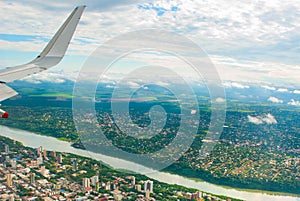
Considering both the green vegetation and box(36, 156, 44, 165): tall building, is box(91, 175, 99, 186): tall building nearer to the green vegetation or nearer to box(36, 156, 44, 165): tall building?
the green vegetation

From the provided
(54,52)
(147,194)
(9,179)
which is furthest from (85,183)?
(54,52)

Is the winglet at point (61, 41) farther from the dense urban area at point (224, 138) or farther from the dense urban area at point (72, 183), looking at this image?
the dense urban area at point (72, 183)

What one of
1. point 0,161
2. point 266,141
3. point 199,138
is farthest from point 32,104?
point 266,141

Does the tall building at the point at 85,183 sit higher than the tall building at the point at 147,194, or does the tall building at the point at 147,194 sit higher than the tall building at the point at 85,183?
the tall building at the point at 85,183

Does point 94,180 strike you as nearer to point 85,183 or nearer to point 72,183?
point 85,183

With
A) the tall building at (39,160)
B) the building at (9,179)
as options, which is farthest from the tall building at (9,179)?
the tall building at (39,160)

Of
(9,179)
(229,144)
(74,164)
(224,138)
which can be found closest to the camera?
(9,179)

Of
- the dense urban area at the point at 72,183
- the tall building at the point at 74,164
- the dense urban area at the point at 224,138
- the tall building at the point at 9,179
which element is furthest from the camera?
the tall building at the point at 74,164

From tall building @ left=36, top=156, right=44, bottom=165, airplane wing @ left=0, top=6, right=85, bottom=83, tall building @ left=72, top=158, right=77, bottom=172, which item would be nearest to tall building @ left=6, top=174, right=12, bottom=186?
Result: tall building @ left=36, top=156, right=44, bottom=165
